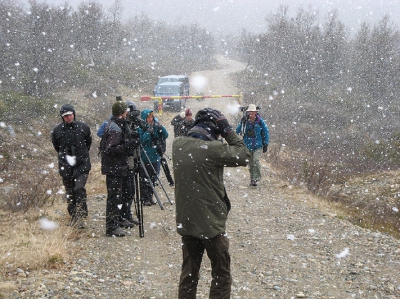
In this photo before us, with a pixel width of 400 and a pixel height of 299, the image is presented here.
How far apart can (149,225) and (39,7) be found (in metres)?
31.4

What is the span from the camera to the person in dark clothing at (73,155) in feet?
19.7

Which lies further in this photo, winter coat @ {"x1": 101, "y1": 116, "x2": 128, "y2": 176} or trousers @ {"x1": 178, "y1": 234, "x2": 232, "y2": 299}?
winter coat @ {"x1": 101, "y1": 116, "x2": 128, "y2": 176}

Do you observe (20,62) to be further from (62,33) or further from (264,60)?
(264,60)

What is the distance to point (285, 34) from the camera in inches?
1999

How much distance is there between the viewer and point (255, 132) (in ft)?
29.8

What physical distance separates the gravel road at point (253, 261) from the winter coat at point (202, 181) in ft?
5.32

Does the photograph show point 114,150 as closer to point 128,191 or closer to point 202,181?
point 128,191

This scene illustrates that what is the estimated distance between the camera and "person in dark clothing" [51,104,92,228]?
6.00 metres

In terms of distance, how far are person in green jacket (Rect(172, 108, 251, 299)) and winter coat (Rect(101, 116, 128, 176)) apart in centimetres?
243

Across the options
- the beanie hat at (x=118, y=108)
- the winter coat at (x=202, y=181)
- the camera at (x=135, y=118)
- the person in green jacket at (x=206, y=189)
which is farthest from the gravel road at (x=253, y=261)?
the beanie hat at (x=118, y=108)

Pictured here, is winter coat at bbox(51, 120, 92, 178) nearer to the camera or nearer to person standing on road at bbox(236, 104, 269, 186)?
the camera

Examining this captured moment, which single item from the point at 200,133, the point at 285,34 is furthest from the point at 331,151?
the point at 285,34

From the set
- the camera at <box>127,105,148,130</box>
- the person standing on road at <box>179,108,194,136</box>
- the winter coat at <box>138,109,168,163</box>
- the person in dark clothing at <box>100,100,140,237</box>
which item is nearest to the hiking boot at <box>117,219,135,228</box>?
the person in dark clothing at <box>100,100,140,237</box>

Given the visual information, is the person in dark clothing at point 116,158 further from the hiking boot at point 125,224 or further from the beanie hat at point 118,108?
the hiking boot at point 125,224
